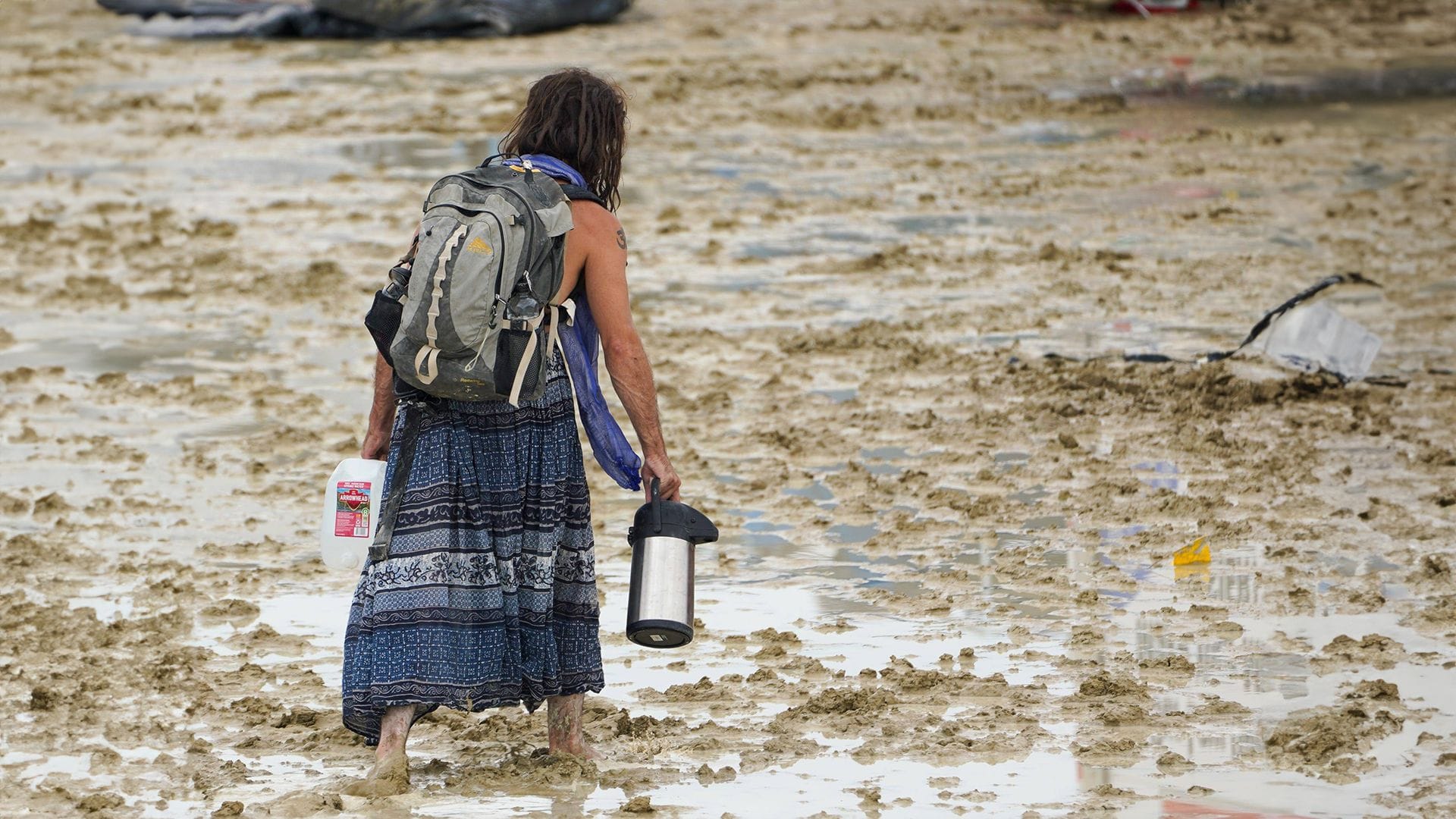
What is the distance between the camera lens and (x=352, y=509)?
4602 millimetres

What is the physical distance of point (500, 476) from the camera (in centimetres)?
447

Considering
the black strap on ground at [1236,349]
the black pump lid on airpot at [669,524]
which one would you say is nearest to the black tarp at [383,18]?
the black strap on ground at [1236,349]

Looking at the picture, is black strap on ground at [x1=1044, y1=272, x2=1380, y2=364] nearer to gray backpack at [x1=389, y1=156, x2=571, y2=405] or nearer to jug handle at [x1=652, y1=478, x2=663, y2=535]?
jug handle at [x1=652, y1=478, x2=663, y2=535]

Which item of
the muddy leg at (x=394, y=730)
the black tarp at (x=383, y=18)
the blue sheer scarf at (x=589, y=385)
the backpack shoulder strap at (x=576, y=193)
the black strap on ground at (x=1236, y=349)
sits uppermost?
the black tarp at (x=383, y=18)

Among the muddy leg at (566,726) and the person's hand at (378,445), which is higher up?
the person's hand at (378,445)

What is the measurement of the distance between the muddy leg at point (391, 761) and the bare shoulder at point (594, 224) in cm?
112

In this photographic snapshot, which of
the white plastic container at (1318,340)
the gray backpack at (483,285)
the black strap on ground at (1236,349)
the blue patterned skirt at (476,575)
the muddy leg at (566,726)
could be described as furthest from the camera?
the white plastic container at (1318,340)

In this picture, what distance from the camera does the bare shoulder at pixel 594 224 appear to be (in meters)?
4.46

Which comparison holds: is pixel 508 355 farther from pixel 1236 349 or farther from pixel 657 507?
pixel 1236 349

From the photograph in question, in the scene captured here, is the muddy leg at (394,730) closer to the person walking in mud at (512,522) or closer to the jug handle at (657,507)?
the person walking in mud at (512,522)

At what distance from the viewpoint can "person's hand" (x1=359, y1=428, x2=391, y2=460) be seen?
15.3 feet

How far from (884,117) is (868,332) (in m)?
6.01

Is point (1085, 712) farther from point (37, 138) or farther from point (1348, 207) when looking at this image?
point (37, 138)

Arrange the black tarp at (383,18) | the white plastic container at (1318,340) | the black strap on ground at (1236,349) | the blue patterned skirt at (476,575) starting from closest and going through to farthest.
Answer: the blue patterned skirt at (476,575) < the black strap on ground at (1236,349) < the white plastic container at (1318,340) < the black tarp at (383,18)
